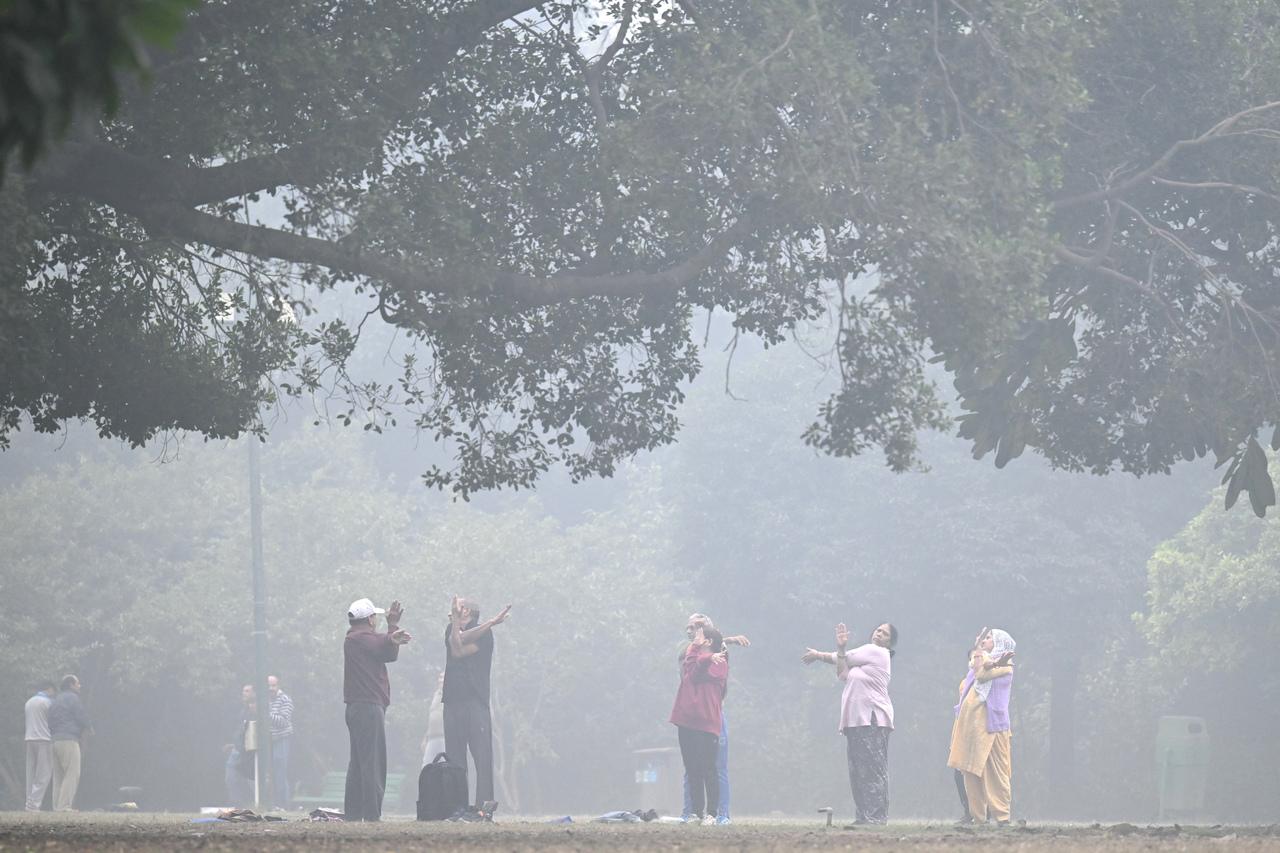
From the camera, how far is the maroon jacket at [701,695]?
16.3m

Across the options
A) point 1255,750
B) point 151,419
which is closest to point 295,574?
point 1255,750

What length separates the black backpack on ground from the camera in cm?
1463

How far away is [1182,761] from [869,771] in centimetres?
Answer: 1747

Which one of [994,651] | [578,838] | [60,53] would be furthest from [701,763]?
[60,53]

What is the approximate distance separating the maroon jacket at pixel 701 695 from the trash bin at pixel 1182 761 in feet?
57.4

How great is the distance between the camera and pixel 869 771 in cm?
1606

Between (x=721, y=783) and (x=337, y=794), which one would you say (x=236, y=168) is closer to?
(x=721, y=783)

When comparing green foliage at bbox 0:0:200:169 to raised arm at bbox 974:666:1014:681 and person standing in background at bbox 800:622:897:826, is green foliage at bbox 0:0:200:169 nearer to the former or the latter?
person standing in background at bbox 800:622:897:826

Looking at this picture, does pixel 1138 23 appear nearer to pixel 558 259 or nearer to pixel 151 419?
pixel 558 259

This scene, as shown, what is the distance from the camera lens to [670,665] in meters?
44.7

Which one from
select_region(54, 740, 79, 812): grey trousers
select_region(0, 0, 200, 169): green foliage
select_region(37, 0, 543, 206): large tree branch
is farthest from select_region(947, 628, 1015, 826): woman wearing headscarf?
select_region(0, 0, 200, 169): green foliage

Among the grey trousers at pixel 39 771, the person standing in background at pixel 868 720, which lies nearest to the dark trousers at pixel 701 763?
the person standing in background at pixel 868 720

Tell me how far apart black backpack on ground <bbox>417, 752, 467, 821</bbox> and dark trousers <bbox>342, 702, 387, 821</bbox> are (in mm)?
461

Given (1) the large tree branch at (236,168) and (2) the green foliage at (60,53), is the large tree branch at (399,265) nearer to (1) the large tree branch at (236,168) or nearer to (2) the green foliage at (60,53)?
(1) the large tree branch at (236,168)
